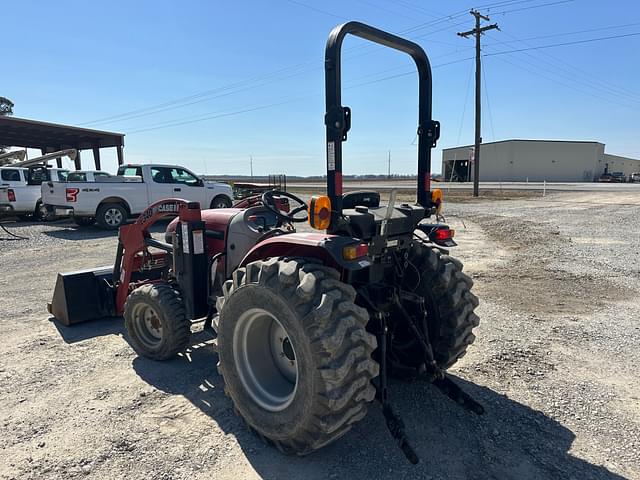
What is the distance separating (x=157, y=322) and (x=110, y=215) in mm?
10291

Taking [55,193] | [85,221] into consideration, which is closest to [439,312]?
[55,193]

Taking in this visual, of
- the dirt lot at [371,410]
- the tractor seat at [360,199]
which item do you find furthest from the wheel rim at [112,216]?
the tractor seat at [360,199]

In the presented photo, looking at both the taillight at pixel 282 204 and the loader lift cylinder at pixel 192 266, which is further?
the taillight at pixel 282 204

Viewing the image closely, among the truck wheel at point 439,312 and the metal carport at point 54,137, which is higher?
the metal carport at point 54,137

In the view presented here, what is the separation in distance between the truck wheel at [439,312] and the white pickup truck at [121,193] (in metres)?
11.8

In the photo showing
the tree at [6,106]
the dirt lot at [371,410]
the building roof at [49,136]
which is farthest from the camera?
the tree at [6,106]

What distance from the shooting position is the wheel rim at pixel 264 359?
9.49ft

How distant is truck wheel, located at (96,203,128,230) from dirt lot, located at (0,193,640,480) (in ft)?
24.2

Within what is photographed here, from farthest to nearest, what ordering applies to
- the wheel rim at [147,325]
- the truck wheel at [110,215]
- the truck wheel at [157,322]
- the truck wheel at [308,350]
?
the truck wheel at [110,215] → the wheel rim at [147,325] → the truck wheel at [157,322] → the truck wheel at [308,350]

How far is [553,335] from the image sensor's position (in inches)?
184

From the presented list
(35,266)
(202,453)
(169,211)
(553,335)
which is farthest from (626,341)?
(35,266)

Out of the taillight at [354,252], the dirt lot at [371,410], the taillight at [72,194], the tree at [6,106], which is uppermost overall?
the tree at [6,106]

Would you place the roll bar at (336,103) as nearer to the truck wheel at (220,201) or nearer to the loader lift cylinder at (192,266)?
the loader lift cylinder at (192,266)

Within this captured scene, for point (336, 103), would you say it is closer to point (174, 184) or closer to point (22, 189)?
point (174, 184)
